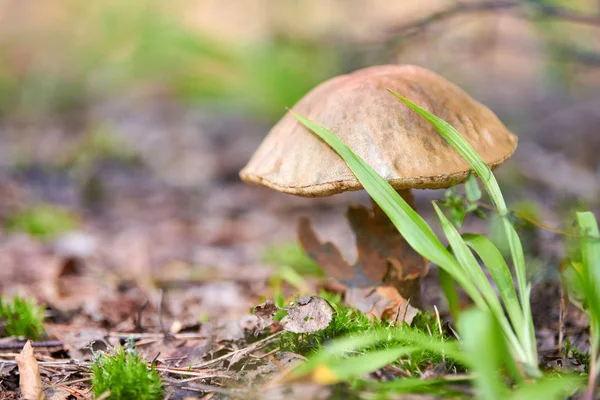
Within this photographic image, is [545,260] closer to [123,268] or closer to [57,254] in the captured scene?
[123,268]

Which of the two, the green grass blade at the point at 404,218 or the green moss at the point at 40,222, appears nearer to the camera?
the green grass blade at the point at 404,218

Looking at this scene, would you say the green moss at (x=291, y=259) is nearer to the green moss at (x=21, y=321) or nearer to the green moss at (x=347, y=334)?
the green moss at (x=347, y=334)

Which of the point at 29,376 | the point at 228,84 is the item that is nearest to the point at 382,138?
the point at 29,376

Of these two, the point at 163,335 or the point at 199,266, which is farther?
the point at 199,266

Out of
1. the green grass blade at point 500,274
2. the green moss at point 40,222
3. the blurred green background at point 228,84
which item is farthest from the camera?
the blurred green background at point 228,84

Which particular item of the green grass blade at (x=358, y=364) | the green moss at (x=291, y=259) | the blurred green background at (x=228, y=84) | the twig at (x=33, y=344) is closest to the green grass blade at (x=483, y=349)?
the green grass blade at (x=358, y=364)

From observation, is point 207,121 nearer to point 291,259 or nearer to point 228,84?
point 228,84

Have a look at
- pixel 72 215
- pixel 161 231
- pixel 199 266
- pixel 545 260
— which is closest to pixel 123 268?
pixel 199 266
